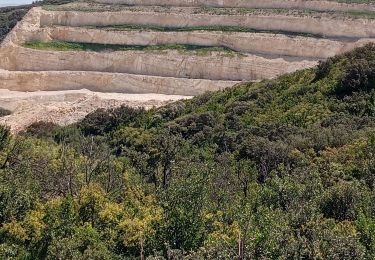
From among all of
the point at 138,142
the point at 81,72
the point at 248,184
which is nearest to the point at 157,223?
the point at 248,184

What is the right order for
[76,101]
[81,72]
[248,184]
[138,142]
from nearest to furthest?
[248,184] → [138,142] → [76,101] → [81,72]

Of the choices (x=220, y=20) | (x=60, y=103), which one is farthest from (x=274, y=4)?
(x=60, y=103)

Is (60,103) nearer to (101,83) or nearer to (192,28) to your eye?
(101,83)

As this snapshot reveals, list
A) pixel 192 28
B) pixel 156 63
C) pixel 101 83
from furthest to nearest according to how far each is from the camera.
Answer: pixel 192 28 < pixel 156 63 < pixel 101 83

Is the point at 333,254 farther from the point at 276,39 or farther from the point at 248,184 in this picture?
the point at 276,39

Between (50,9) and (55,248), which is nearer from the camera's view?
(55,248)

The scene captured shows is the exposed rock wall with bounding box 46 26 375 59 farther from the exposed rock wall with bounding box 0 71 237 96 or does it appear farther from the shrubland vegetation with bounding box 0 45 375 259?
the shrubland vegetation with bounding box 0 45 375 259

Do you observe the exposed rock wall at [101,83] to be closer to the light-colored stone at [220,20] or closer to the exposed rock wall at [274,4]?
the light-colored stone at [220,20]
